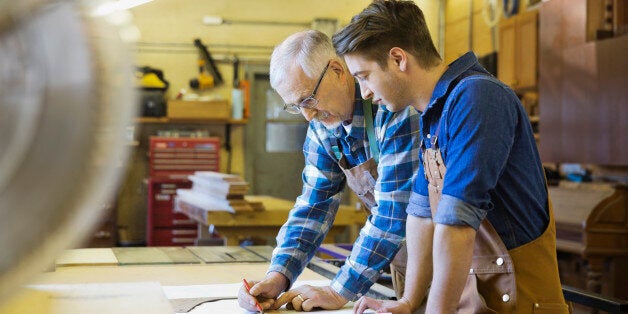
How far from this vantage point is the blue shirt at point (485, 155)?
1.52 metres

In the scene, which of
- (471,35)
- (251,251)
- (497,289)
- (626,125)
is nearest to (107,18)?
(497,289)

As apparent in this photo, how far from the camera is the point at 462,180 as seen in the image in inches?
60.3

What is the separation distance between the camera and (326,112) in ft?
7.68

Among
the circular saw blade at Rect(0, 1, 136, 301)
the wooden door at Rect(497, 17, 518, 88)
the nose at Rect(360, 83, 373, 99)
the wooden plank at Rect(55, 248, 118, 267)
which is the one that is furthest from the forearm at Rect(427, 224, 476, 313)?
the wooden door at Rect(497, 17, 518, 88)

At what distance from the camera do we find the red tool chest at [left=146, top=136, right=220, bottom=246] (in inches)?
379

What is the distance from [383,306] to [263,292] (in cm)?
39

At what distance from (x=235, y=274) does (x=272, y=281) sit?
573 mm

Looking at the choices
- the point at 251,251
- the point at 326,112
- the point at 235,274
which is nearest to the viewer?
the point at 326,112

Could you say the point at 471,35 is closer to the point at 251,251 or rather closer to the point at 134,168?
the point at 134,168

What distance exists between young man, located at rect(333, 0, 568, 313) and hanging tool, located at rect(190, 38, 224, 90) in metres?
8.57

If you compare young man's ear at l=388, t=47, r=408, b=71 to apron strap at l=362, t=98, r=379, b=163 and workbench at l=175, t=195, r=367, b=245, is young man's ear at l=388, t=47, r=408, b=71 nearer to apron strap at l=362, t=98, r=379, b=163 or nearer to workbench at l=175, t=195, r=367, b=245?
apron strap at l=362, t=98, r=379, b=163

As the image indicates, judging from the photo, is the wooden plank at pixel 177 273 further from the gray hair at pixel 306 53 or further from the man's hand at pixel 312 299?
the gray hair at pixel 306 53

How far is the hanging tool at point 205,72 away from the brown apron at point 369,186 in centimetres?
797

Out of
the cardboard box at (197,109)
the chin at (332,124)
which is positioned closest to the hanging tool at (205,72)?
the cardboard box at (197,109)
